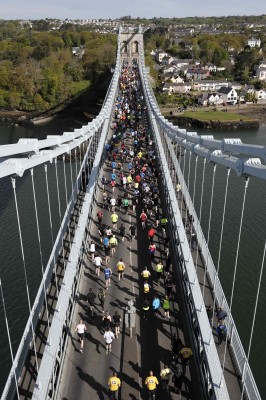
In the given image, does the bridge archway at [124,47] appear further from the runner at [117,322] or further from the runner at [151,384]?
the runner at [151,384]

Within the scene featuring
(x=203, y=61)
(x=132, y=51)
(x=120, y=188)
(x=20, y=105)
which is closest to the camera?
(x=120, y=188)

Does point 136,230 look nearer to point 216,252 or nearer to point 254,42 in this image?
point 216,252

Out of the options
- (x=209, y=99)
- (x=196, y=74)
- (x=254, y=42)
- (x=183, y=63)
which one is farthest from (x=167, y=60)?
(x=254, y=42)

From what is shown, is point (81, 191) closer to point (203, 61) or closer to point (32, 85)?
point (32, 85)

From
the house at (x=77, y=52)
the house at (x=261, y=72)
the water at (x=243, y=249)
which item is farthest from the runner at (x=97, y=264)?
the house at (x=77, y=52)

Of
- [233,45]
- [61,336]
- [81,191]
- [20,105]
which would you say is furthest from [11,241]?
[233,45]

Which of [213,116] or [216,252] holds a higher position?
[213,116]
